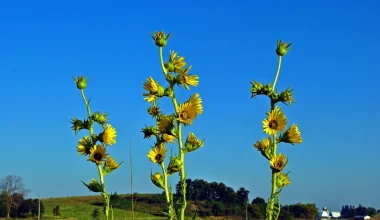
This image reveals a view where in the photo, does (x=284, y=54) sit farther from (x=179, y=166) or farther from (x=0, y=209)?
(x=0, y=209)

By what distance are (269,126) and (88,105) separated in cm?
246

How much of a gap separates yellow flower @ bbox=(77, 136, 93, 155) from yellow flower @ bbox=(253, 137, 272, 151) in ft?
7.12

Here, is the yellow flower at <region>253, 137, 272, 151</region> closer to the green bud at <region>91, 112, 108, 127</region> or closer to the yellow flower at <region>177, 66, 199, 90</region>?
the yellow flower at <region>177, 66, 199, 90</region>

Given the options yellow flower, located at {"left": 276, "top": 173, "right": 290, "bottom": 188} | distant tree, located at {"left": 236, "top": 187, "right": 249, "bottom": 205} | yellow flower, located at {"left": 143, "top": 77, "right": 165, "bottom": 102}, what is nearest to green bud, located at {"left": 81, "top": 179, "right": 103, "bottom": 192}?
yellow flower, located at {"left": 143, "top": 77, "right": 165, "bottom": 102}

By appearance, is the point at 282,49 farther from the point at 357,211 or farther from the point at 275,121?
the point at 357,211

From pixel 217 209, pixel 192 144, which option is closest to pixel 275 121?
pixel 192 144

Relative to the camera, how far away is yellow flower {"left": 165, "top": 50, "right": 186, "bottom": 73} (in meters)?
6.06

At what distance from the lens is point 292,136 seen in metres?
6.07

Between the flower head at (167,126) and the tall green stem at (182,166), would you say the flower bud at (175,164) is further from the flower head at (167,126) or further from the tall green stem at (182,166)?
the flower head at (167,126)

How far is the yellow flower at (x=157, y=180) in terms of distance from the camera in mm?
6566

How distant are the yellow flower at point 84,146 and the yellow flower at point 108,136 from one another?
0.13 meters

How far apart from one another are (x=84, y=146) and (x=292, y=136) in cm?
252

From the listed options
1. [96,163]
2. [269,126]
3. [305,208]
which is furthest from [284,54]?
[305,208]

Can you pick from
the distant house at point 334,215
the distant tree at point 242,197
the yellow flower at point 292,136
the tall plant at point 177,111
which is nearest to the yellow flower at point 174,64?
the tall plant at point 177,111
